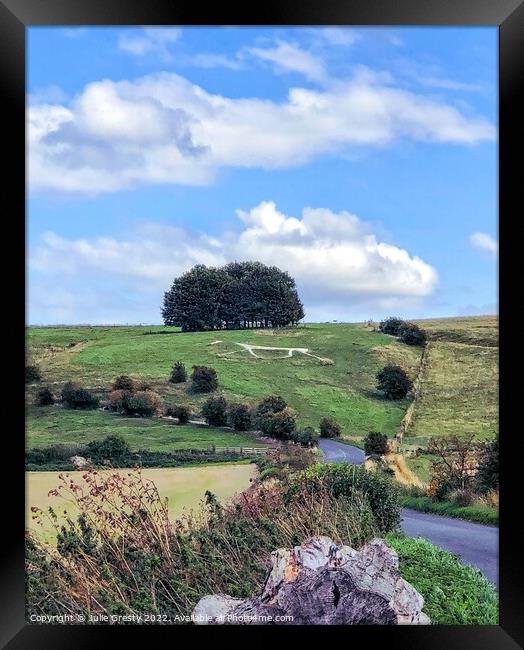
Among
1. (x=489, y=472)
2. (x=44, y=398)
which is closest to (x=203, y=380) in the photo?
(x=44, y=398)

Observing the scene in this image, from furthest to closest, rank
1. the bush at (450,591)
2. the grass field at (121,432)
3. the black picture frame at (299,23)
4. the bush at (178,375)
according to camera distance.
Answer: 1. the bush at (178,375)
2. the grass field at (121,432)
3. the bush at (450,591)
4. the black picture frame at (299,23)

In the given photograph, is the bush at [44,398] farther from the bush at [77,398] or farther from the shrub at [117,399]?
the shrub at [117,399]

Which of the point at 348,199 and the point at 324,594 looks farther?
the point at 348,199

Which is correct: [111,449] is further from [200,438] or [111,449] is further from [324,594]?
[324,594]

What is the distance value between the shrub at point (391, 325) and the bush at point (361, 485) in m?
1.05

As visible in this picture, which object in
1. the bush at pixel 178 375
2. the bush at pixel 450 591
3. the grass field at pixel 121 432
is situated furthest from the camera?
the bush at pixel 178 375

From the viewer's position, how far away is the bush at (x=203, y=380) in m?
5.24

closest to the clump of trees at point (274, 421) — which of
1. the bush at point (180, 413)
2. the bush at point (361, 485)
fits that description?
the bush at point (361, 485)

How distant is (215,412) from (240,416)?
0.62 ft
